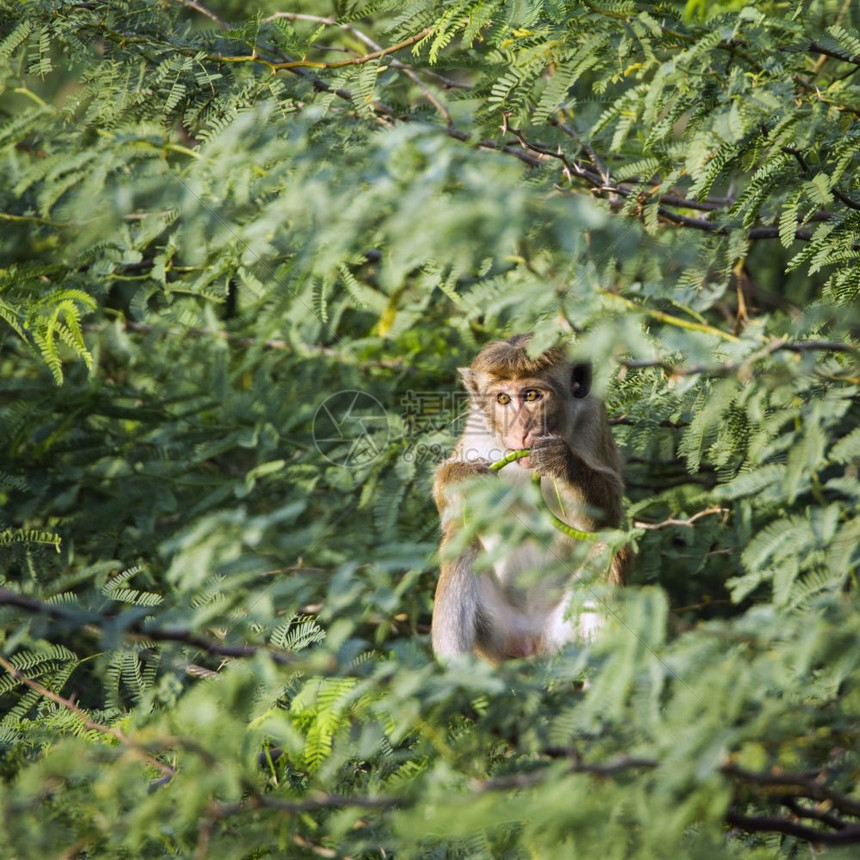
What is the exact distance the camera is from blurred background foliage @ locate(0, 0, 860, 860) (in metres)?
2.51

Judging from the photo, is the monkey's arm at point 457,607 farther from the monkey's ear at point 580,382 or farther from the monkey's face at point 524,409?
the monkey's ear at point 580,382

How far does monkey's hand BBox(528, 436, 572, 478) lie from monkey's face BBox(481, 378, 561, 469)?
192 mm

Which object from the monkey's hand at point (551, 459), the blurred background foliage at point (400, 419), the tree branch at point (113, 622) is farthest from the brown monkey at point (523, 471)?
the tree branch at point (113, 622)

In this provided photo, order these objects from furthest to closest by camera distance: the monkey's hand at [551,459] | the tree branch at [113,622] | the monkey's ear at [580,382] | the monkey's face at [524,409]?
1. the monkey's ear at [580,382]
2. the monkey's face at [524,409]
3. the monkey's hand at [551,459]
4. the tree branch at [113,622]

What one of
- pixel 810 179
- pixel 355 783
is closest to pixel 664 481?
pixel 810 179

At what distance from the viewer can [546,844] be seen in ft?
7.97

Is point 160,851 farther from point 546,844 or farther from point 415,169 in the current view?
point 415,169

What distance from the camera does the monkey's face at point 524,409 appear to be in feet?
18.4

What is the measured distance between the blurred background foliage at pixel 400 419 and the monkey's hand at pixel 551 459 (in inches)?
20.2

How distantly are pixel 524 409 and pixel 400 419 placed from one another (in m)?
1.10

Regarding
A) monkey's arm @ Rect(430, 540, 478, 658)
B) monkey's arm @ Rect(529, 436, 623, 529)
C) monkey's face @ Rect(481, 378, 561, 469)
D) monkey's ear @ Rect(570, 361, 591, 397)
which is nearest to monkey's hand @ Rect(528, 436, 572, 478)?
monkey's arm @ Rect(529, 436, 623, 529)

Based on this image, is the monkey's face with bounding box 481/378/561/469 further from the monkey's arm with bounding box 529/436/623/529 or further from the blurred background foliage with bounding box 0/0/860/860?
the blurred background foliage with bounding box 0/0/860/860

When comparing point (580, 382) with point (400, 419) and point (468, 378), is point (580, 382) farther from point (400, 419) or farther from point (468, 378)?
point (400, 419)

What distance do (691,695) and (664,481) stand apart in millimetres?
4358
